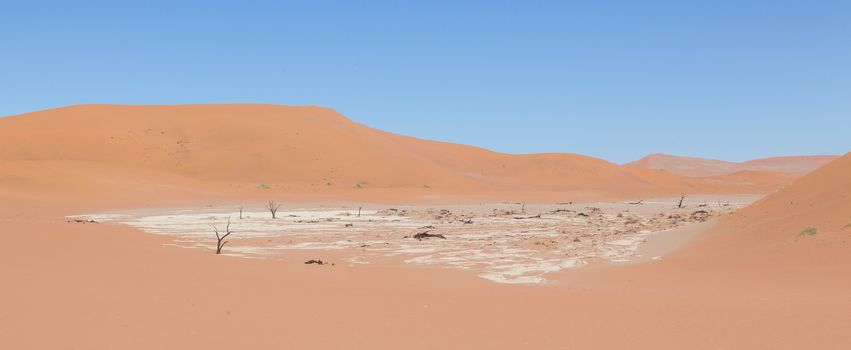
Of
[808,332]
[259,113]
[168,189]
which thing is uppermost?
[259,113]

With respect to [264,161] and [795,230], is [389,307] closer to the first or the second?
[795,230]

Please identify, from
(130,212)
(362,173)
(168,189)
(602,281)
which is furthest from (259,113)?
(602,281)

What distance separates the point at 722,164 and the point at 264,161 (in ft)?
464

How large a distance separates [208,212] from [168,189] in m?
14.9

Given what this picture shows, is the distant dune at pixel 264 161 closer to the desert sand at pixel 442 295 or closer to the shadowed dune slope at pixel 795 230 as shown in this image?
the shadowed dune slope at pixel 795 230

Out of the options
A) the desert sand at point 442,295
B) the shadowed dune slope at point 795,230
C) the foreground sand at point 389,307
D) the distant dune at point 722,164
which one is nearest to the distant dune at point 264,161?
the shadowed dune slope at point 795,230

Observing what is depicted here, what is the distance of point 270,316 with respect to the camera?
6.70m

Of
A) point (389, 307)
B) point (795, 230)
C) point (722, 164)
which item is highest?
point (722, 164)

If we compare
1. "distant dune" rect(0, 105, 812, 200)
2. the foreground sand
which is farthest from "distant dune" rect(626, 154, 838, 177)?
the foreground sand

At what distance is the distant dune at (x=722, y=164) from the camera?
16100cm

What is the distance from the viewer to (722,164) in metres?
174

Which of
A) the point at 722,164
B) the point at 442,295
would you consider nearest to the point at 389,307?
the point at 442,295

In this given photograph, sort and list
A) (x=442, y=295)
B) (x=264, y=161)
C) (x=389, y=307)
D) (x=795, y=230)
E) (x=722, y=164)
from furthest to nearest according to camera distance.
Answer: (x=722, y=164)
(x=264, y=161)
(x=795, y=230)
(x=442, y=295)
(x=389, y=307)

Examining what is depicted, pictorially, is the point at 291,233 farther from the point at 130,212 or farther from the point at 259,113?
the point at 259,113
